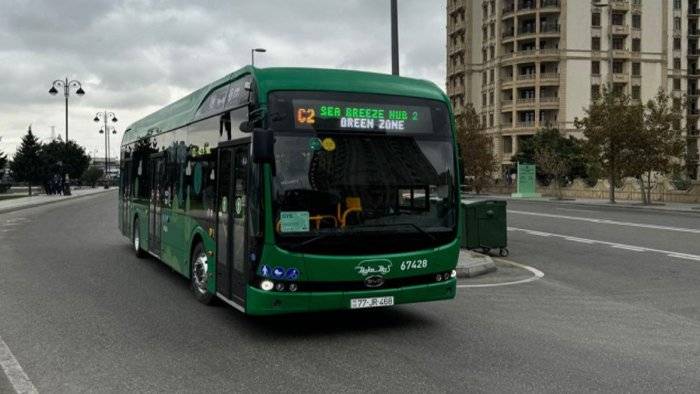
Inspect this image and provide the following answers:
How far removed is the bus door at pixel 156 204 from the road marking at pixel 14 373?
4.77 m

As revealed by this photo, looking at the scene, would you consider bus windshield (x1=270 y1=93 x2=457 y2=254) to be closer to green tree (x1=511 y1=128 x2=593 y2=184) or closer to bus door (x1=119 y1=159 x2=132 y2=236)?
bus door (x1=119 y1=159 x2=132 y2=236)

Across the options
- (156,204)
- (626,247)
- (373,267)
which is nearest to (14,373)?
(373,267)

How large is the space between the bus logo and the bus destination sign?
1348 mm

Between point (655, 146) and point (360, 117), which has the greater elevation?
point (655, 146)

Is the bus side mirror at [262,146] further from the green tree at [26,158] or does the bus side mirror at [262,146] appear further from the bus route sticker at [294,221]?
the green tree at [26,158]

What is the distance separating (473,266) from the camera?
38.2ft

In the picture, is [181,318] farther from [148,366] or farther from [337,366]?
[337,366]

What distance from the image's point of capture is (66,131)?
56.0 metres

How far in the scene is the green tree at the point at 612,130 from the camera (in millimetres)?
38125

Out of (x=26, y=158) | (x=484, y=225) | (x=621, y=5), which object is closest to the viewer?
(x=484, y=225)

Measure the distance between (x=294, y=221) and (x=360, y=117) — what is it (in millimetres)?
1292

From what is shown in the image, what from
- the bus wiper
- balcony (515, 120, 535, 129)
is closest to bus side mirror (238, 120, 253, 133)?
the bus wiper

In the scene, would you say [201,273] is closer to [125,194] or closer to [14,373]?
[14,373]

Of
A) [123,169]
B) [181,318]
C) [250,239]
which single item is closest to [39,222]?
[123,169]
